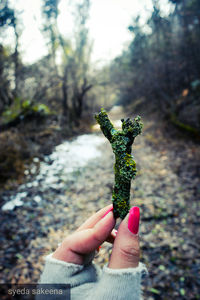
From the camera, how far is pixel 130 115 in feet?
22.0

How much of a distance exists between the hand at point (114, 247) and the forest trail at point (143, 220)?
2680 millimetres

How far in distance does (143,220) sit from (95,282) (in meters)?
3.59

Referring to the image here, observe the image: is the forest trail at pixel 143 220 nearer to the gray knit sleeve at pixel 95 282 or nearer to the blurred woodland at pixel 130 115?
the blurred woodland at pixel 130 115

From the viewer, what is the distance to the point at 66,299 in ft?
3.51

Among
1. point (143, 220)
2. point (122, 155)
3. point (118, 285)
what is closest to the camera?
point (118, 285)

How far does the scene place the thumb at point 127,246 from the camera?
1.11m

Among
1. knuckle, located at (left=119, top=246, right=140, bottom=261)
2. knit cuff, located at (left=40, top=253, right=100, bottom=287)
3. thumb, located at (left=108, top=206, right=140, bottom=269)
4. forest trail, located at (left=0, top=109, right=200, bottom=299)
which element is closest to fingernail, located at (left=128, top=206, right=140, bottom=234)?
thumb, located at (left=108, top=206, right=140, bottom=269)

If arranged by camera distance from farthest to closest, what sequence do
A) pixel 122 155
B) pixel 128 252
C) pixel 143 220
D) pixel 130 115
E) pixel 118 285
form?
pixel 130 115
pixel 143 220
pixel 122 155
pixel 128 252
pixel 118 285

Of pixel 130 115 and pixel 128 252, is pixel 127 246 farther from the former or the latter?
pixel 130 115

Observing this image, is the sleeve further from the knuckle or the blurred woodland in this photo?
the blurred woodland

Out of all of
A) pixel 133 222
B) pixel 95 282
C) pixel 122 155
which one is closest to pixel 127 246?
pixel 133 222

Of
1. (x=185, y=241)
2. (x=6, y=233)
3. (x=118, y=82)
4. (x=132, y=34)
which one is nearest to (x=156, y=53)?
(x=132, y=34)

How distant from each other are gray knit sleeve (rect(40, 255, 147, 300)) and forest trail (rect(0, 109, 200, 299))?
8.58 ft

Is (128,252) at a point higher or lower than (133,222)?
lower
